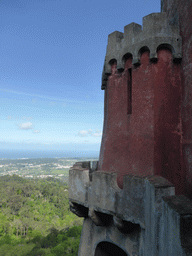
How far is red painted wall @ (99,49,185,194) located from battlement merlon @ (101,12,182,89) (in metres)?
0.18

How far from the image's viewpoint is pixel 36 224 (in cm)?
3838

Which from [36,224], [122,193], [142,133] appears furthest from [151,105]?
[36,224]

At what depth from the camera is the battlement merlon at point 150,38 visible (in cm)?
471

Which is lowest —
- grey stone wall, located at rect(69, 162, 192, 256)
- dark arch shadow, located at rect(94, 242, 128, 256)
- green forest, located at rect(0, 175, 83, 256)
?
green forest, located at rect(0, 175, 83, 256)

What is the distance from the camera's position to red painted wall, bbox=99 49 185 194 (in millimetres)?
4559

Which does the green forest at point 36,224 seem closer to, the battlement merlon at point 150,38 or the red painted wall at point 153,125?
the red painted wall at point 153,125

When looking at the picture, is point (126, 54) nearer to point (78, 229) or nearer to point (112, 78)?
point (112, 78)

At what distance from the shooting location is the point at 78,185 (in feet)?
17.7

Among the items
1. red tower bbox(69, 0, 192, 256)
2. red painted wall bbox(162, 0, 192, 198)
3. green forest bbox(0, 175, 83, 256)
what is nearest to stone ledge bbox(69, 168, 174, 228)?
red tower bbox(69, 0, 192, 256)

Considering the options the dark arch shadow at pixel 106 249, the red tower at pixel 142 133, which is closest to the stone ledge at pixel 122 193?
the red tower at pixel 142 133

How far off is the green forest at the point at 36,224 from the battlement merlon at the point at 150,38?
896 inches

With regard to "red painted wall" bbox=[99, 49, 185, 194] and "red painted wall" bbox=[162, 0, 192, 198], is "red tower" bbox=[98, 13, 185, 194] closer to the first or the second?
"red painted wall" bbox=[99, 49, 185, 194]

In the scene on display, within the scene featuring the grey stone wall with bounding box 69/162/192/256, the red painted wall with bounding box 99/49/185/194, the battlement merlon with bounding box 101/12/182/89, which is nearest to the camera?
the grey stone wall with bounding box 69/162/192/256

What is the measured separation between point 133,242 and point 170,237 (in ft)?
5.82
